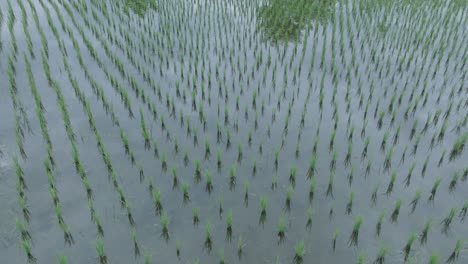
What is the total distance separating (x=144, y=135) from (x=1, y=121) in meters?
1.84

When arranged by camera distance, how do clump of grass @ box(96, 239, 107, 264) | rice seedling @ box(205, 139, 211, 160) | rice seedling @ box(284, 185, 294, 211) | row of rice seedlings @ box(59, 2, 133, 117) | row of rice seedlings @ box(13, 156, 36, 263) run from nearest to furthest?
clump of grass @ box(96, 239, 107, 264)
row of rice seedlings @ box(13, 156, 36, 263)
rice seedling @ box(284, 185, 294, 211)
rice seedling @ box(205, 139, 211, 160)
row of rice seedlings @ box(59, 2, 133, 117)

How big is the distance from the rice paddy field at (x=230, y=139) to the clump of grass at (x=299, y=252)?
0.01 meters

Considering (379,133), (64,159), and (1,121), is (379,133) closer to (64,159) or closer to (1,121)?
(64,159)

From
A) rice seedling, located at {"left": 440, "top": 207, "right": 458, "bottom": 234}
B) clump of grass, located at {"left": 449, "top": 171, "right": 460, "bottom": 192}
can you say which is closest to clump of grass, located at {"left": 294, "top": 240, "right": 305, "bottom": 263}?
rice seedling, located at {"left": 440, "top": 207, "right": 458, "bottom": 234}

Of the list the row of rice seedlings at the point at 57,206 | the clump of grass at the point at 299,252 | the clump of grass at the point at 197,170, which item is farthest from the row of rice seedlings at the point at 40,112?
the clump of grass at the point at 299,252

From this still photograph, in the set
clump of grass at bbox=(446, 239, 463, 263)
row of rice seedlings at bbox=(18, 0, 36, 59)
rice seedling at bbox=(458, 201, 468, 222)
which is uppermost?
row of rice seedlings at bbox=(18, 0, 36, 59)

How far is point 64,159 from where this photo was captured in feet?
13.8

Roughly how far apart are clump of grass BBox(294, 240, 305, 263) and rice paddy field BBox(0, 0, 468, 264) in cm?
1

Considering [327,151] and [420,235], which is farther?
[327,151]

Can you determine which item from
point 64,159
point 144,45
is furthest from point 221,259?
point 144,45

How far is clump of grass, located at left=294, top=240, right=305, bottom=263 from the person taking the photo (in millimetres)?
3125

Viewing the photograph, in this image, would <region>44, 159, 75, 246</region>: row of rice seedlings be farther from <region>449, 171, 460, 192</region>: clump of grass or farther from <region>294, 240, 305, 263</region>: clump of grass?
<region>449, 171, 460, 192</region>: clump of grass

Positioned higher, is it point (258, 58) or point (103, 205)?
point (258, 58)

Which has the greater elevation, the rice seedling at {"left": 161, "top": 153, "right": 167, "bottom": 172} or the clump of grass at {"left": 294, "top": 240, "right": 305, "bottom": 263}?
the rice seedling at {"left": 161, "top": 153, "right": 167, "bottom": 172}
